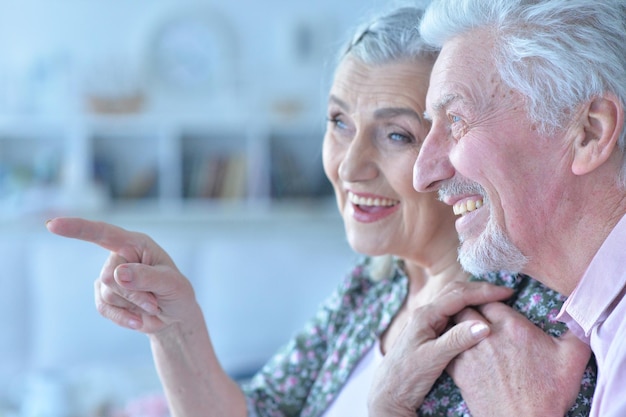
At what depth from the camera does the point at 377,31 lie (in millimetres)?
1449

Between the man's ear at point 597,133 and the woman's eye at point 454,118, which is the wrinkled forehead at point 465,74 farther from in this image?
the man's ear at point 597,133

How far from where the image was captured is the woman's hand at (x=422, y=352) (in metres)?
1.22

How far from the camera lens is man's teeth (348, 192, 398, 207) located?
148 cm

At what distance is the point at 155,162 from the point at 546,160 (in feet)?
12.1

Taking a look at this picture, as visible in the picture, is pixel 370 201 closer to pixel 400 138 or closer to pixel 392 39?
pixel 400 138

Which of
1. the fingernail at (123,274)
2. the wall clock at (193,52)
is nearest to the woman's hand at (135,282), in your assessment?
the fingernail at (123,274)

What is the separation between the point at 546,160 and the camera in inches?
42.4

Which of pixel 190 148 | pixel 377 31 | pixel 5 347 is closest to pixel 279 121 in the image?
pixel 190 148

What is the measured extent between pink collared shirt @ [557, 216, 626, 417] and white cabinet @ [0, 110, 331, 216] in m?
3.31

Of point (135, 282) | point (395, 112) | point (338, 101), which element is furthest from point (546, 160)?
point (135, 282)

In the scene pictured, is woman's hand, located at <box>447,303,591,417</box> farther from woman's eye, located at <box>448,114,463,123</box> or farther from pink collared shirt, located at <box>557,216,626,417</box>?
woman's eye, located at <box>448,114,463,123</box>

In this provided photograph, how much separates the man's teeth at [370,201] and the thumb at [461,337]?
12.9 inches

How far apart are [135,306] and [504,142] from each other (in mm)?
651

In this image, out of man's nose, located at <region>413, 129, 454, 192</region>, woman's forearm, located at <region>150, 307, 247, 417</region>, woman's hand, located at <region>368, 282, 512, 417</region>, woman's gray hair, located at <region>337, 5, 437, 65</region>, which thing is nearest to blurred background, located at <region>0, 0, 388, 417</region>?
woman's forearm, located at <region>150, 307, 247, 417</region>
